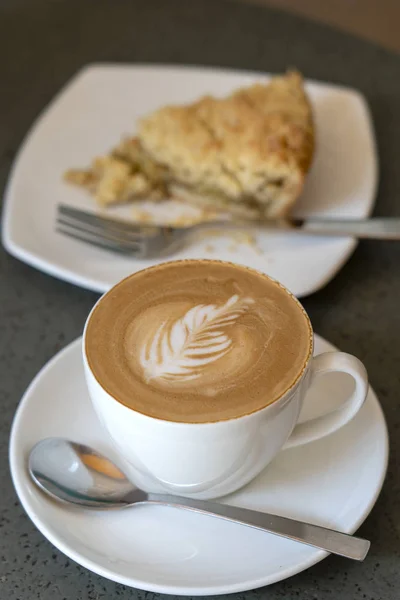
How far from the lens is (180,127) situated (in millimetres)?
1214

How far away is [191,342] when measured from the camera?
0.70m

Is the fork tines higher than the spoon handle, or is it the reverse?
the fork tines

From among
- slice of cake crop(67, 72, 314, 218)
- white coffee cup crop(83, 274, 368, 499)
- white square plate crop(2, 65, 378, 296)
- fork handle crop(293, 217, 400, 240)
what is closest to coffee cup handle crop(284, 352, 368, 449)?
white coffee cup crop(83, 274, 368, 499)

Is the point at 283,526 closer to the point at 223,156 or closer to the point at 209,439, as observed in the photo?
the point at 209,439

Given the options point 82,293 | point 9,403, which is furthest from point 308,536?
point 82,293

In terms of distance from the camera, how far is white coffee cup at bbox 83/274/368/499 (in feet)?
2.04

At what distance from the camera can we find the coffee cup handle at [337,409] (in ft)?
2.23

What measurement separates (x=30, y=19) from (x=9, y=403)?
1.11 metres

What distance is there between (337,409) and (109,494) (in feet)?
0.80

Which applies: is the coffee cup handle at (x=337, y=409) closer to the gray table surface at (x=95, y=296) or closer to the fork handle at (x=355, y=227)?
the gray table surface at (x=95, y=296)

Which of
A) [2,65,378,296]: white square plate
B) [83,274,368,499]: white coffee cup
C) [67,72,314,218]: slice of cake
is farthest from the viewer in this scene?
[67,72,314,218]: slice of cake

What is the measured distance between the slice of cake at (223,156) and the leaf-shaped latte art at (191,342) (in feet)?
1.53

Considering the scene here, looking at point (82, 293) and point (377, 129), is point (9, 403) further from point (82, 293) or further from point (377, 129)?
point (377, 129)

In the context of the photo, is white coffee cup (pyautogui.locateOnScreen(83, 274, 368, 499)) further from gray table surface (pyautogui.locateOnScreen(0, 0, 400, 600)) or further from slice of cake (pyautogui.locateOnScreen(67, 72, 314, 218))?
slice of cake (pyautogui.locateOnScreen(67, 72, 314, 218))
